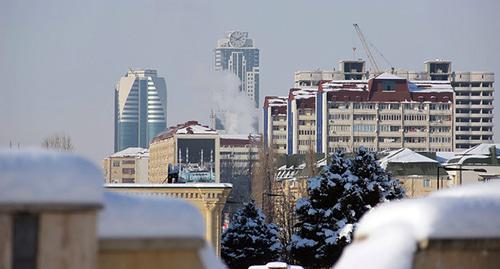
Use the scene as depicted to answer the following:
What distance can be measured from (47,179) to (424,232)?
1.71 metres

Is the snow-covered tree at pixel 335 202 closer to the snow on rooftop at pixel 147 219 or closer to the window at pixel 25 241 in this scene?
the snow on rooftop at pixel 147 219

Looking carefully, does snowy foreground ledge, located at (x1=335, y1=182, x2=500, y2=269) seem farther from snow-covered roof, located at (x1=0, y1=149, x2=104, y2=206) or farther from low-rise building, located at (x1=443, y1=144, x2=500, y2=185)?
low-rise building, located at (x1=443, y1=144, x2=500, y2=185)

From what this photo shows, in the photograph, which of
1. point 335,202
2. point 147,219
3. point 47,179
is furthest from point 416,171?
point 47,179

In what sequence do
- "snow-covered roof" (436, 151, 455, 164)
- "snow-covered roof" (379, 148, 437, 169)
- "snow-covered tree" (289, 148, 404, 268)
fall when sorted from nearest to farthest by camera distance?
"snow-covered tree" (289, 148, 404, 268) → "snow-covered roof" (379, 148, 437, 169) → "snow-covered roof" (436, 151, 455, 164)

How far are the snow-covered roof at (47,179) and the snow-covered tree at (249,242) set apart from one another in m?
45.8

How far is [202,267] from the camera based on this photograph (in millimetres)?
7645

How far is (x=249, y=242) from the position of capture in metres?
55.1

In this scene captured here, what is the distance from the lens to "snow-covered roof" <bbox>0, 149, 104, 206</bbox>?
7043 mm

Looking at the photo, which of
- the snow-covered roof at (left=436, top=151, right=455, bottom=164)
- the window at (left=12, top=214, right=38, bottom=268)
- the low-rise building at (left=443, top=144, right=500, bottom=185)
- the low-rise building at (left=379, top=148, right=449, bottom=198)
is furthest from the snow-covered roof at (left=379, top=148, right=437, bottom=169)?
the window at (left=12, top=214, right=38, bottom=268)

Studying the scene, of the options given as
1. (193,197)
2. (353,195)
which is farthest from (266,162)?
(193,197)

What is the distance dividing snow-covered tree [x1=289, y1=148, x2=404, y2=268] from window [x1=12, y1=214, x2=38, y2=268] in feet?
126

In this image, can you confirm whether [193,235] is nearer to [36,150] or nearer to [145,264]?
[145,264]

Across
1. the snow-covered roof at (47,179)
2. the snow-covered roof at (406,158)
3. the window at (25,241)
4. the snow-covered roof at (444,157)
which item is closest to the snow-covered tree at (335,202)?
the snow-covered roof at (47,179)

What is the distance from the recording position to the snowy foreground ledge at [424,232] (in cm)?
757
